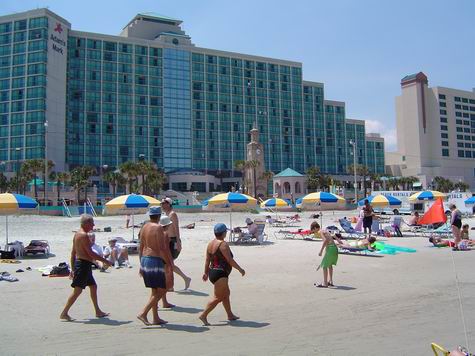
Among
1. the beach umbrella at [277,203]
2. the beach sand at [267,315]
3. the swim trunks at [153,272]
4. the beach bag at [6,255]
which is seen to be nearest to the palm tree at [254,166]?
the beach umbrella at [277,203]

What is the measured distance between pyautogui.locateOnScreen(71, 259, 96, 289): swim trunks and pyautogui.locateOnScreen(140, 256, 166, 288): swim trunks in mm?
965

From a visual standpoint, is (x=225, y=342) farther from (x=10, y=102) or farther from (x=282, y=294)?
(x=10, y=102)

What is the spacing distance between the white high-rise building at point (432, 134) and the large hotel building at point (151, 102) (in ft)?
69.2

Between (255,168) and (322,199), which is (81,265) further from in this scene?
(255,168)

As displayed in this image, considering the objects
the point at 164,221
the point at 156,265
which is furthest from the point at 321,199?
the point at 156,265

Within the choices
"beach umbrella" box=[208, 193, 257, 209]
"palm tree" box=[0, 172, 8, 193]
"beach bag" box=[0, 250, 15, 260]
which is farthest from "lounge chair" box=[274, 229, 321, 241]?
"palm tree" box=[0, 172, 8, 193]

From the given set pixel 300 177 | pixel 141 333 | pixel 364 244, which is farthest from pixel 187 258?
pixel 300 177

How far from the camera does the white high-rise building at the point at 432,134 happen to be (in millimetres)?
132375

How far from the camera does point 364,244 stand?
54.7 feet

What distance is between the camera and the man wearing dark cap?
698 cm

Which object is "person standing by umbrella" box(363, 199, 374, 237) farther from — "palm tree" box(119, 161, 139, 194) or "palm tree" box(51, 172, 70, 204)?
"palm tree" box(51, 172, 70, 204)

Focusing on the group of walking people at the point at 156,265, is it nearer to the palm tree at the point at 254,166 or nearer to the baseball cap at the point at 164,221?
the baseball cap at the point at 164,221

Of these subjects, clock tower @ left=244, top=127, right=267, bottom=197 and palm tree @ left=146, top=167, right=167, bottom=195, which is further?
clock tower @ left=244, top=127, right=267, bottom=197

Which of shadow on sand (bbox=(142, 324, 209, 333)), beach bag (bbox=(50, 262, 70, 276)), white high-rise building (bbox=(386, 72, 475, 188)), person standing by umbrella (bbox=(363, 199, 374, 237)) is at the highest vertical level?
white high-rise building (bbox=(386, 72, 475, 188))
